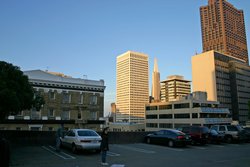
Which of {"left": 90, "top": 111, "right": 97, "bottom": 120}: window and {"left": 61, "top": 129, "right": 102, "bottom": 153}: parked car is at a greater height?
{"left": 90, "top": 111, "right": 97, "bottom": 120}: window

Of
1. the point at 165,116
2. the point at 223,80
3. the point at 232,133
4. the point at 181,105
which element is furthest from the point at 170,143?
the point at 223,80

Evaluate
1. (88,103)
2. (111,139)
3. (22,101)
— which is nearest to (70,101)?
(88,103)

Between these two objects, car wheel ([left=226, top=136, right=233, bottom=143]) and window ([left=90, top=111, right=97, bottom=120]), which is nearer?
car wheel ([left=226, top=136, right=233, bottom=143])

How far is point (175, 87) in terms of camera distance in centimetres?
18712

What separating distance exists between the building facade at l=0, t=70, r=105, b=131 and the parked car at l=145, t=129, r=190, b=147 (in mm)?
23275

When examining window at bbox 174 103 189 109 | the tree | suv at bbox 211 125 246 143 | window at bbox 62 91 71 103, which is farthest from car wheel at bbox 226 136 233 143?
window at bbox 174 103 189 109

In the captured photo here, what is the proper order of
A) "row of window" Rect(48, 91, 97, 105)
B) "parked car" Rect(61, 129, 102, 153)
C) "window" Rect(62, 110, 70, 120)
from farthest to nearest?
"window" Rect(62, 110, 70, 120) < "row of window" Rect(48, 91, 97, 105) < "parked car" Rect(61, 129, 102, 153)

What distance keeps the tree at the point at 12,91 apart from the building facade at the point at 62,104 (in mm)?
19380

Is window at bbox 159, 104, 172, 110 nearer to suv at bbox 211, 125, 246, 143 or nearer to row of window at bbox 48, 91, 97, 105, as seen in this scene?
row of window at bbox 48, 91, 97, 105

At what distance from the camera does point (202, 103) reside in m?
92.0

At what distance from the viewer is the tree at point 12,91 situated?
15789 mm

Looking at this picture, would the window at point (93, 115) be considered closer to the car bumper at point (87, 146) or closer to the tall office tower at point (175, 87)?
the car bumper at point (87, 146)

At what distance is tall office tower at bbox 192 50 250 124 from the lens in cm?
13062

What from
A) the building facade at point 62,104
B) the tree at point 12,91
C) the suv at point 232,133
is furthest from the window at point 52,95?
the suv at point 232,133
